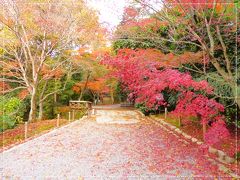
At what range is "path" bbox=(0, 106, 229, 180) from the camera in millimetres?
5215

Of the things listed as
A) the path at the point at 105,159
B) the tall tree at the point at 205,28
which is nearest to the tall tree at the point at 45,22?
the tall tree at the point at 205,28

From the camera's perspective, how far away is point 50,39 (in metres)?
13.9

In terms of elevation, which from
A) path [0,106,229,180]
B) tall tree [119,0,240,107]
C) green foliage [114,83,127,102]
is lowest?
path [0,106,229,180]

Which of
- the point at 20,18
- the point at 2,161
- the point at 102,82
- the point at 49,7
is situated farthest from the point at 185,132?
the point at 102,82

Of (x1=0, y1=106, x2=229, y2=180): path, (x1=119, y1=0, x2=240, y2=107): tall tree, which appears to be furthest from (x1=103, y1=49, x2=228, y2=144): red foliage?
(x1=0, y1=106, x2=229, y2=180): path

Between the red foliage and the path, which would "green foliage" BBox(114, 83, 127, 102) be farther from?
the red foliage

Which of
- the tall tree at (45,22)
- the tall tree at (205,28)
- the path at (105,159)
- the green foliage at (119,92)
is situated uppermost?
the tall tree at (45,22)

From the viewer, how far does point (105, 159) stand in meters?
6.35

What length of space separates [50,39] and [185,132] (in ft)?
30.8

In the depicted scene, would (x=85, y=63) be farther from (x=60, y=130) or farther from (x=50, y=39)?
(x=60, y=130)

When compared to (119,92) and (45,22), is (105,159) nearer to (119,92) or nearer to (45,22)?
(45,22)

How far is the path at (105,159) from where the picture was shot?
521 cm

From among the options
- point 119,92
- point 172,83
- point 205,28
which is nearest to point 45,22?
point 205,28

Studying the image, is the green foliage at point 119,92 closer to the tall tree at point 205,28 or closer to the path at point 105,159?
the path at point 105,159
